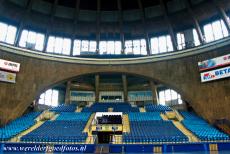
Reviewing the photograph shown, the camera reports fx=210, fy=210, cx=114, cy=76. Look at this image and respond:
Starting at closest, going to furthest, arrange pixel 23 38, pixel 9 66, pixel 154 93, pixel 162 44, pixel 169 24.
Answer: pixel 9 66 < pixel 23 38 < pixel 169 24 < pixel 162 44 < pixel 154 93

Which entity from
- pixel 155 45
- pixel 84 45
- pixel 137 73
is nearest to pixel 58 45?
pixel 84 45

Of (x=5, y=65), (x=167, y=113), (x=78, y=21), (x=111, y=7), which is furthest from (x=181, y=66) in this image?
(x=5, y=65)

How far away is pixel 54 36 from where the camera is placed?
1332 inches

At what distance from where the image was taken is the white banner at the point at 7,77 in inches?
1099

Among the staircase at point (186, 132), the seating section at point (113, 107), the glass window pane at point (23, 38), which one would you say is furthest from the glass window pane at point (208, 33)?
the glass window pane at point (23, 38)

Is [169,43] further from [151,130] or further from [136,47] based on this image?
[151,130]

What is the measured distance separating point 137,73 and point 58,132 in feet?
49.6

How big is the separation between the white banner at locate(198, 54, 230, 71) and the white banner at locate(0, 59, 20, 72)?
25.6 meters

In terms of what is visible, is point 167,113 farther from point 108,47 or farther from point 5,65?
point 5,65

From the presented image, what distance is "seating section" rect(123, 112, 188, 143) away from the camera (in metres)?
21.3

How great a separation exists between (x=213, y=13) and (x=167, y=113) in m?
15.5

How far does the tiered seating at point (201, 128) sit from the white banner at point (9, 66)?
78.1 feet

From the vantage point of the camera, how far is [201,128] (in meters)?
25.0

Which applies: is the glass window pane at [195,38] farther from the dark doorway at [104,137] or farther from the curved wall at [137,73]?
the dark doorway at [104,137]
